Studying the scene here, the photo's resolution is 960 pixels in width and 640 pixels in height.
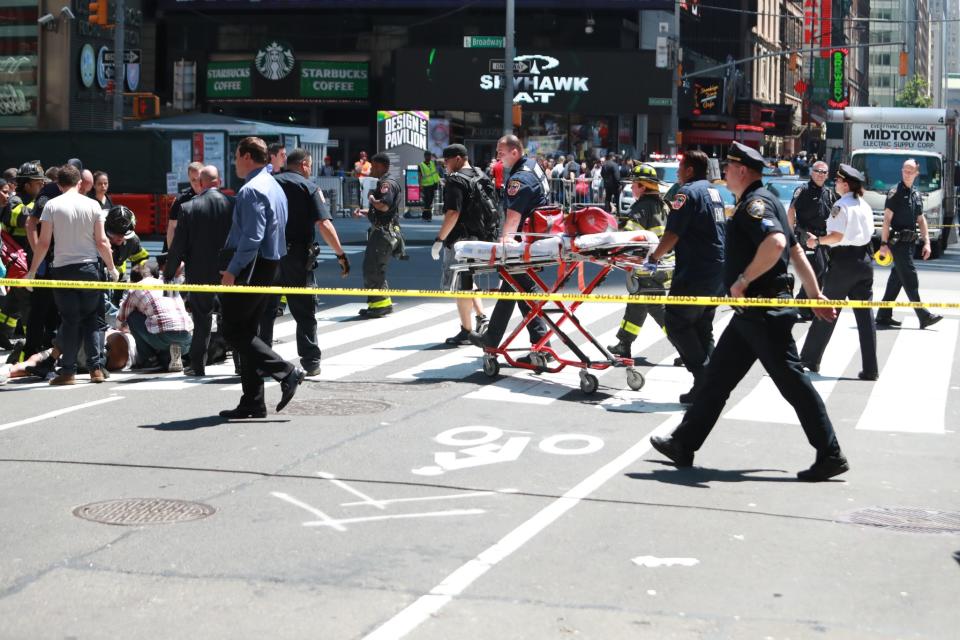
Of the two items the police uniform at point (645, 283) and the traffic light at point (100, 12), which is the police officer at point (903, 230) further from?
the traffic light at point (100, 12)

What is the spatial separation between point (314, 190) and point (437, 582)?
6622 mm

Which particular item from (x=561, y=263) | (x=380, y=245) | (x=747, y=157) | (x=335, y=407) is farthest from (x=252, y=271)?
(x=380, y=245)

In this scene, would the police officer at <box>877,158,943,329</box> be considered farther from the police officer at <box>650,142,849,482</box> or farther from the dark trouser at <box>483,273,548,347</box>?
the police officer at <box>650,142,849,482</box>

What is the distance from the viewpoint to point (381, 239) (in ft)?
55.5

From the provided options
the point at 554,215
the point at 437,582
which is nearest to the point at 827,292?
the point at 554,215

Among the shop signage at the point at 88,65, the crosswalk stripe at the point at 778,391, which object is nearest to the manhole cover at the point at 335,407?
the crosswalk stripe at the point at 778,391

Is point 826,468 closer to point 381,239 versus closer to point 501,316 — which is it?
point 501,316

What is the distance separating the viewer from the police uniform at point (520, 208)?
12367mm

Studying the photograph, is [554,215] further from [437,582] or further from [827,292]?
[437,582]

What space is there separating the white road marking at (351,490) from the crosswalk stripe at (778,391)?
335 cm

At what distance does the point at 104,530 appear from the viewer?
7.02m

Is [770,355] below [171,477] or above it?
above

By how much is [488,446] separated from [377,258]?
7.94 meters

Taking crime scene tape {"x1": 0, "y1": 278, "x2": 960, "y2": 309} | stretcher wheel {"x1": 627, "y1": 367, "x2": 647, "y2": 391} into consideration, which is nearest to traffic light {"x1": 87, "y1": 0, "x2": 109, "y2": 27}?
crime scene tape {"x1": 0, "y1": 278, "x2": 960, "y2": 309}
